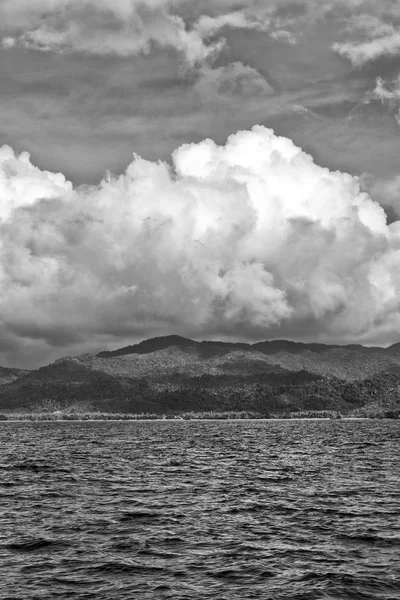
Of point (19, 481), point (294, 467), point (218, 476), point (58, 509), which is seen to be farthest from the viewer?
point (294, 467)

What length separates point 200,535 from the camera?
4666cm

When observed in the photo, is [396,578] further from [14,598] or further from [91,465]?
[91,465]

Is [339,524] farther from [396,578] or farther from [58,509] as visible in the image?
[58,509]

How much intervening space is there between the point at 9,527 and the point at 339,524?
77.5 ft

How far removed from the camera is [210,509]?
57.5m

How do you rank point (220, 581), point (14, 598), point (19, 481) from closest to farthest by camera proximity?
point (14, 598) → point (220, 581) → point (19, 481)

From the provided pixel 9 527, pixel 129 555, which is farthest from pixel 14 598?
pixel 9 527

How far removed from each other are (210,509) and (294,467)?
1603 inches

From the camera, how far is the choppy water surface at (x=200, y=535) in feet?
114

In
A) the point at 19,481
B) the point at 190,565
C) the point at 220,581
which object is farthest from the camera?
the point at 19,481

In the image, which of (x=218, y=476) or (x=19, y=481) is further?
(x=218, y=476)

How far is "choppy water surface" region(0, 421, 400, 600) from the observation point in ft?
114

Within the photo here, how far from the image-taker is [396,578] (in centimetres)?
3619

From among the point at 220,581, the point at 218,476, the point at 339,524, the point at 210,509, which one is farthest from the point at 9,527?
the point at 218,476
